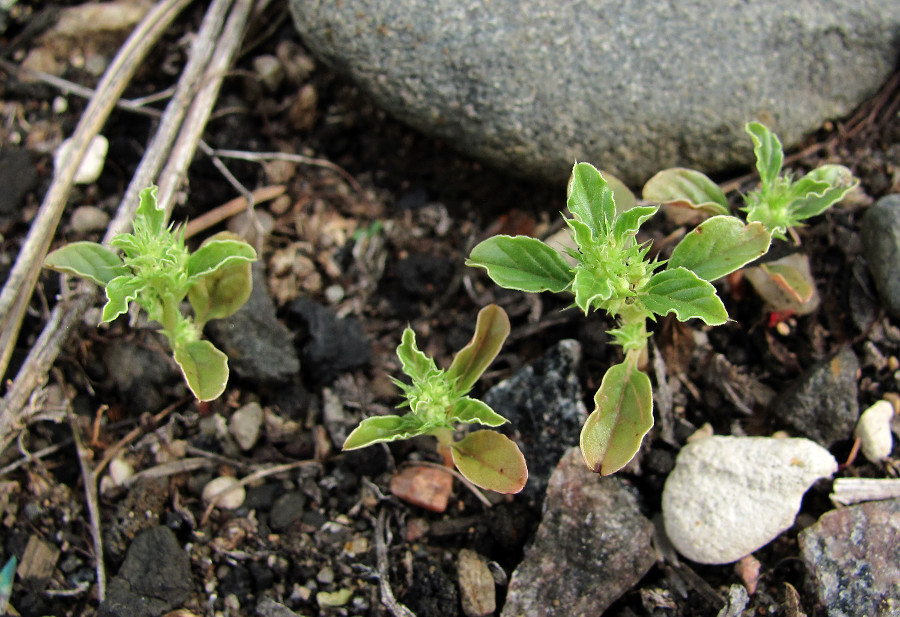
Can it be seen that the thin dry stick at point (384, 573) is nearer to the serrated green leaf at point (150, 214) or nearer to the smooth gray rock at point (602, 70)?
the serrated green leaf at point (150, 214)

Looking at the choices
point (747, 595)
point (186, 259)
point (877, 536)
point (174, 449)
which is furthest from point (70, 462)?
point (877, 536)

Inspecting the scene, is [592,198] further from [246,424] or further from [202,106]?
[202,106]

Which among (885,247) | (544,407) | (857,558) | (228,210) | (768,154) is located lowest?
(857,558)

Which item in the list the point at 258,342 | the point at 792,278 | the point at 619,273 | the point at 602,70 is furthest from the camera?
the point at 602,70

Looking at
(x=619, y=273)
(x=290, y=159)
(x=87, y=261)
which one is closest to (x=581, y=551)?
(x=619, y=273)

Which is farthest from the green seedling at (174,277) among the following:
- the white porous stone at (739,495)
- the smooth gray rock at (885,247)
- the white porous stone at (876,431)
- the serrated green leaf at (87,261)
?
the smooth gray rock at (885,247)

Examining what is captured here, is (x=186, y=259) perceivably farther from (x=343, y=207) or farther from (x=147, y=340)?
(x=343, y=207)

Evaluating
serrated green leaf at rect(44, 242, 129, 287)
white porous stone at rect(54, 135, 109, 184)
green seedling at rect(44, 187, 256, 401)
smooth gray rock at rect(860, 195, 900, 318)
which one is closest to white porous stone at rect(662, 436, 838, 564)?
smooth gray rock at rect(860, 195, 900, 318)
